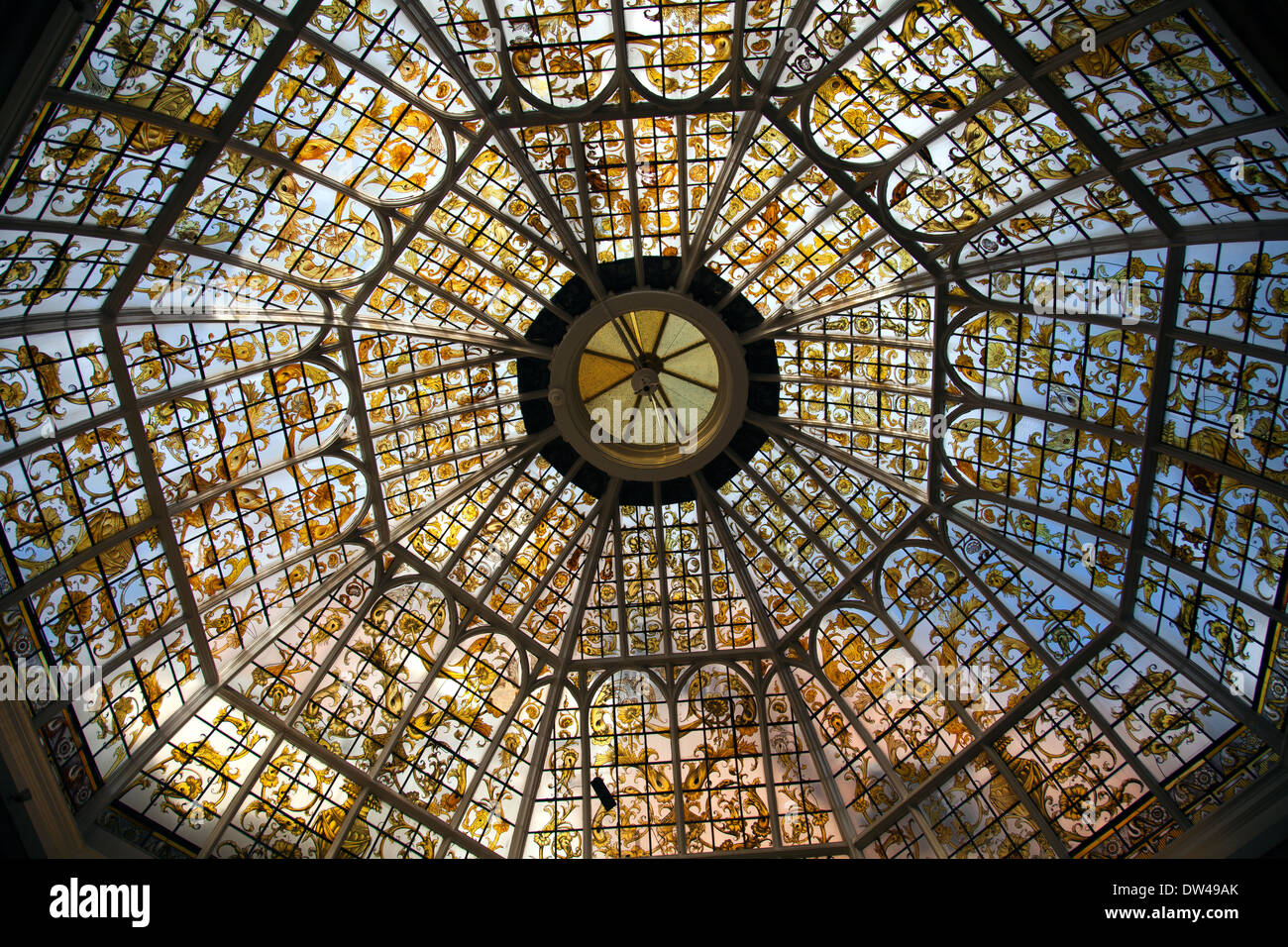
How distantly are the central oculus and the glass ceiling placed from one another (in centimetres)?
95

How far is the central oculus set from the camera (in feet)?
70.0

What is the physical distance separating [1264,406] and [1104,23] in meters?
6.68

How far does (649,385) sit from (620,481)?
2.55 m

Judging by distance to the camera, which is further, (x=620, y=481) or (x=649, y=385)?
(x=620, y=481)

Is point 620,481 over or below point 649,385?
below

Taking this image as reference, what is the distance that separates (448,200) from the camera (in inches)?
749

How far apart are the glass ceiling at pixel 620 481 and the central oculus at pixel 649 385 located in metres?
0.95

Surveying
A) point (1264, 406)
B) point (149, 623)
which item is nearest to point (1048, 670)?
point (1264, 406)

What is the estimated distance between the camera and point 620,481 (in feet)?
75.0

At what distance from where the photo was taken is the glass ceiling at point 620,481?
15.0 meters

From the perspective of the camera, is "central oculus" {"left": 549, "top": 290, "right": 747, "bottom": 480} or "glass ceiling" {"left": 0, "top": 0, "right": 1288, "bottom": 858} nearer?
"glass ceiling" {"left": 0, "top": 0, "right": 1288, "bottom": 858}

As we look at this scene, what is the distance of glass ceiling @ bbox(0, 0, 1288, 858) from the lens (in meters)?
15.0

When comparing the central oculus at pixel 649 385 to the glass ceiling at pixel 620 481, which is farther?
the central oculus at pixel 649 385
